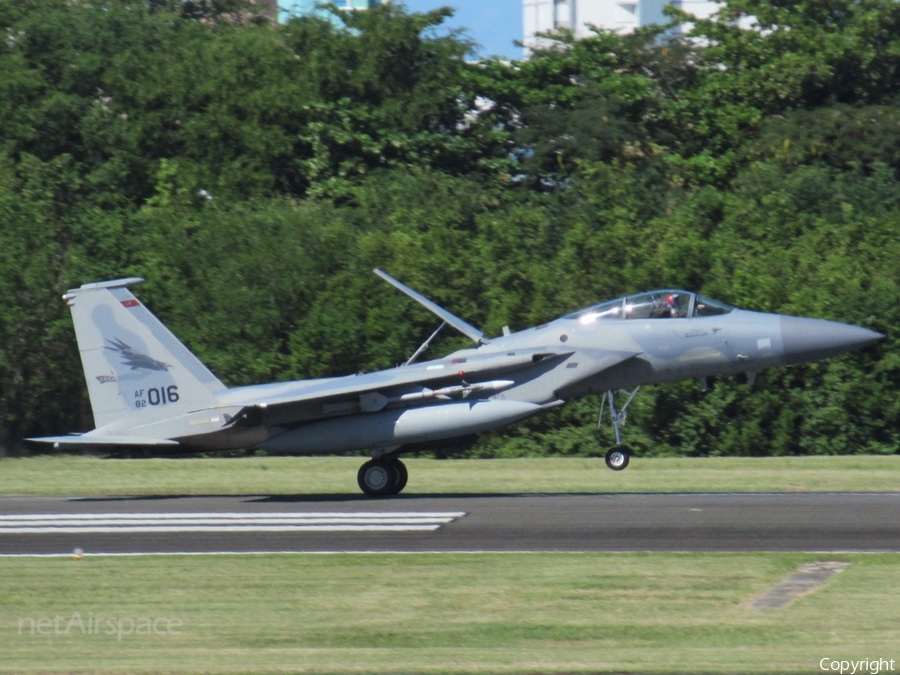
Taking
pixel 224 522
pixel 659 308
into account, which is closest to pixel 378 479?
pixel 224 522

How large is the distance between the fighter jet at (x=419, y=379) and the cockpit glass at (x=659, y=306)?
0.01m

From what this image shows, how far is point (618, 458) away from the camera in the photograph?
17000 mm

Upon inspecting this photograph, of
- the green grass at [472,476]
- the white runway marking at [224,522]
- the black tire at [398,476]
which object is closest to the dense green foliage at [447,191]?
the green grass at [472,476]

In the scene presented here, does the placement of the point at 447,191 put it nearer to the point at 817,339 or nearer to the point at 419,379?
the point at 419,379

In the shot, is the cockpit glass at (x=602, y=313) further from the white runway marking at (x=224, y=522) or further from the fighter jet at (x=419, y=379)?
the white runway marking at (x=224, y=522)

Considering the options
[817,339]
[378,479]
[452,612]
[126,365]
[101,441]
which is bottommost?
[452,612]

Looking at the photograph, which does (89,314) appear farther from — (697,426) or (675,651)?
(697,426)

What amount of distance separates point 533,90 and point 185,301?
59.3 feet

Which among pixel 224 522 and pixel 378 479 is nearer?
pixel 224 522

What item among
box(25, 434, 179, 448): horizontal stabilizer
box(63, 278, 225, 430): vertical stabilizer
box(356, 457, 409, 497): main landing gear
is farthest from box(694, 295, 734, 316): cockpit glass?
box(25, 434, 179, 448): horizontal stabilizer

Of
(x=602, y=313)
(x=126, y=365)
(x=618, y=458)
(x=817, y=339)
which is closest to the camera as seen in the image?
(x=817, y=339)

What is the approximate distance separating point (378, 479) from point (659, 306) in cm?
484

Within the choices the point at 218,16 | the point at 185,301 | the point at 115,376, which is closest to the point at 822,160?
the point at 185,301

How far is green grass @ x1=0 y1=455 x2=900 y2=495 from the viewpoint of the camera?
18.4 metres
